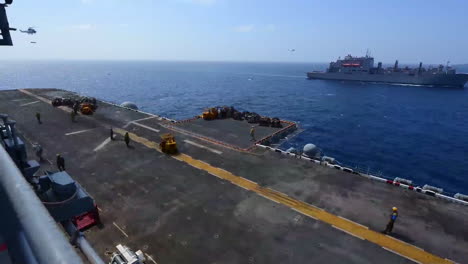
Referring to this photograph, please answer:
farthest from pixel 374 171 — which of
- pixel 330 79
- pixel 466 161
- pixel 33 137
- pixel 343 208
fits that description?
pixel 330 79

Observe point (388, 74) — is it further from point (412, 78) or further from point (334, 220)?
point (334, 220)

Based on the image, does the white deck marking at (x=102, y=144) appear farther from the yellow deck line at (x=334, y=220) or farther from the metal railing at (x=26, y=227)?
the metal railing at (x=26, y=227)

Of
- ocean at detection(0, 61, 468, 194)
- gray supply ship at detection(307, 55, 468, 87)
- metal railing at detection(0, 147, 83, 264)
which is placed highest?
gray supply ship at detection(307, 55, 468, 87)

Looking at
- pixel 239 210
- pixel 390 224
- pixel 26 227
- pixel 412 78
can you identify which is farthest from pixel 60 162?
pixel 412 78

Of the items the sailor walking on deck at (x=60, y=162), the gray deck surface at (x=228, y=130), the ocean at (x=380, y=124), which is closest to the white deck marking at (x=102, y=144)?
the sailor walking on deck at (x=60, y=162)

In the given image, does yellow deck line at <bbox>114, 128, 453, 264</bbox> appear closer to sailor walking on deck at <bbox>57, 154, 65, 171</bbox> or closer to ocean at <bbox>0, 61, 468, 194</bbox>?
sailor walking on deck at <bbox>57, 154, 65, 171</bbox>

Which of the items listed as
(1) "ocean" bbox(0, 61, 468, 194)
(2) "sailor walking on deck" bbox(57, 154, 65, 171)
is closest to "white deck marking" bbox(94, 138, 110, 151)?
(2) "sailor walking on deck" bbox(57, 154, 65, 171)

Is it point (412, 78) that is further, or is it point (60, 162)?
point (412, 78)
